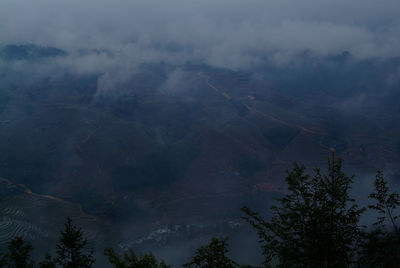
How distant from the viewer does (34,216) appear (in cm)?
4466

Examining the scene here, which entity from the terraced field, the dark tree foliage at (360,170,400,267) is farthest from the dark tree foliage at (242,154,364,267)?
the terraced field

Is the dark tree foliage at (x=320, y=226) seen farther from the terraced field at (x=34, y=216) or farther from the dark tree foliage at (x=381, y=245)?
the terraced field at (x=34, y=216)

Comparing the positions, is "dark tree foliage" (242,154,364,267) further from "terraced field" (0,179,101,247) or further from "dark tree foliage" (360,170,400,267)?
"terraced field" (0,179,101,247)

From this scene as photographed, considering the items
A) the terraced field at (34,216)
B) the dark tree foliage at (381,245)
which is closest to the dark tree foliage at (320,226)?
the dark tree foliage at (381,245)

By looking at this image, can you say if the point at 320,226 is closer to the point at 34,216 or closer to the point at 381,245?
the point at 381,245

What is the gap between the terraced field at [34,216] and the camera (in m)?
40.5

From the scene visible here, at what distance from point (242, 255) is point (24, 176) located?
46621mm

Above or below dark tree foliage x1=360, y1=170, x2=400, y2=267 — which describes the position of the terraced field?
above

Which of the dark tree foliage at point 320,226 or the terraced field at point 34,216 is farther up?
the terraced field at point 34,216

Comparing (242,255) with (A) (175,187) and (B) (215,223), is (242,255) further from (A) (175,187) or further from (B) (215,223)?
(A) (175,187)

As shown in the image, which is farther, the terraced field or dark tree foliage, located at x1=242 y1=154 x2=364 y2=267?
the terraced field

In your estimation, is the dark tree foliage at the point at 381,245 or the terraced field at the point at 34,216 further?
the terraced field at the point at 34,216

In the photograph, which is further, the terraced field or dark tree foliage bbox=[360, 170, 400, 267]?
the terraced field

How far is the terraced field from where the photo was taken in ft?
133
